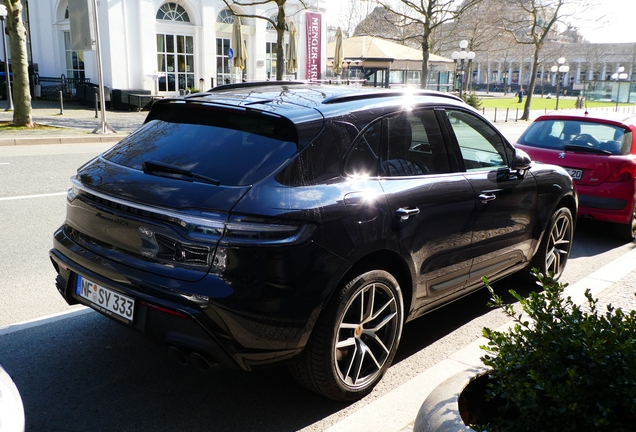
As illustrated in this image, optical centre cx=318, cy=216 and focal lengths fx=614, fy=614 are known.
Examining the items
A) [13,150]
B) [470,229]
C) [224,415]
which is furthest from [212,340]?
[13,150]

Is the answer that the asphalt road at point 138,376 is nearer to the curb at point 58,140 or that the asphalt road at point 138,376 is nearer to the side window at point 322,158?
the side window at point 322,158

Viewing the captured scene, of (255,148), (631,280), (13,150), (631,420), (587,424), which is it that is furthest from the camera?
(13,150)

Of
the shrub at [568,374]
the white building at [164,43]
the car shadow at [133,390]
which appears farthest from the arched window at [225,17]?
the shrub at [568,374]

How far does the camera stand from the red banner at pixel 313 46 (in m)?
34.8

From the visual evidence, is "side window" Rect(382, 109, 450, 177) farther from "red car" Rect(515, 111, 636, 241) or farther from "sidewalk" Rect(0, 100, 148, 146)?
"sidewalk" Rect(0, 100, 148, 146)

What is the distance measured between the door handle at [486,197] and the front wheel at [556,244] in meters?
1.25

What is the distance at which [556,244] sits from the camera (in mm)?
5742

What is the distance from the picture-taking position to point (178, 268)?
10.0 feet

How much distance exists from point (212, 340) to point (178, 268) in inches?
15.6

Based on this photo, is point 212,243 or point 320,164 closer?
point 212,243

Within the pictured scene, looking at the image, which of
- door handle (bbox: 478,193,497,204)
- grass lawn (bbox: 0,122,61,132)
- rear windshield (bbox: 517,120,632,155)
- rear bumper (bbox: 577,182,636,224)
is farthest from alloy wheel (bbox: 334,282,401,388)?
grass lawn (bbox: 0,122,61,132)

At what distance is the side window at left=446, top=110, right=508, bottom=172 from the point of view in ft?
14.8

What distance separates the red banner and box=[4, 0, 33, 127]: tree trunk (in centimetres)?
1888

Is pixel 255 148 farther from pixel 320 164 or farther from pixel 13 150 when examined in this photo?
pixel 13 150
